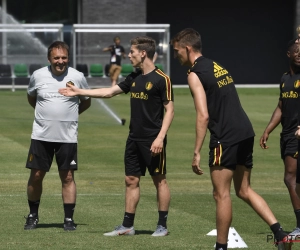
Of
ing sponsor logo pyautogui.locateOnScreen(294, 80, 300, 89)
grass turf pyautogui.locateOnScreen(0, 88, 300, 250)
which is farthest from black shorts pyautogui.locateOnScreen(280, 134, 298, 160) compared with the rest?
grass turf pyautogui.locateOnScreen(0, 88, 300, 250)

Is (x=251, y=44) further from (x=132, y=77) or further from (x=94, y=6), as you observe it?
(x=132, y=77)

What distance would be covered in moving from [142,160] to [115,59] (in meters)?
23.9

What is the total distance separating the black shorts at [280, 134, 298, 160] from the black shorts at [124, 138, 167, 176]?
1.31 metres

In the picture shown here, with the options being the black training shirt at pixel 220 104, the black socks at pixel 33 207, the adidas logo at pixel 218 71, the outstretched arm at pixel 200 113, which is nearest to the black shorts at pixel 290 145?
the black training shirt at pixel 220 104

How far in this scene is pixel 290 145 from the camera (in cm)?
955

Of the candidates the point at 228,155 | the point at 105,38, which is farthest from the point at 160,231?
the point at 105,38

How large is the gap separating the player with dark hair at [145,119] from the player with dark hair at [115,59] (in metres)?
23.5

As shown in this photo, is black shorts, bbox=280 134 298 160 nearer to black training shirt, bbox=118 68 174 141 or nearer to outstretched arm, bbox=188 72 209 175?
black training shirt, bbox=118 68 174 141

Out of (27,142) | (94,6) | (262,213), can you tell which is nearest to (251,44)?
(94,6)

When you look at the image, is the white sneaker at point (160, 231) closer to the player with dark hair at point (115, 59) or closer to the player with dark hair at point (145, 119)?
the player with dark hair at point (145, 119)

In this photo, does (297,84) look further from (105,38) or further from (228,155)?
(105,38)

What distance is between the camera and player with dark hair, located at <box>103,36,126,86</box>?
32969 millimetres

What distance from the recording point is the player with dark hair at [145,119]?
9273mm

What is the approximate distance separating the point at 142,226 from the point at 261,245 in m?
1.72
